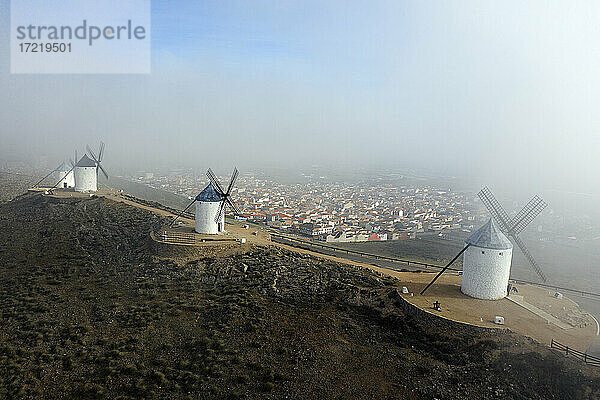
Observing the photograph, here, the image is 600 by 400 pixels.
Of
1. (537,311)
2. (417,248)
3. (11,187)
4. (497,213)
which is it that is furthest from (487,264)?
(11,187)

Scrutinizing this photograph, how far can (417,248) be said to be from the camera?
39.2m

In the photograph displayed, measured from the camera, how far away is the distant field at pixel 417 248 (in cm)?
3488

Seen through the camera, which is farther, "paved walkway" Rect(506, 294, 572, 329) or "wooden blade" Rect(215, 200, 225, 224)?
"wooden blade" Rect(215, 200, 225, 224)

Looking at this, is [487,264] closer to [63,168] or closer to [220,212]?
[220,212]

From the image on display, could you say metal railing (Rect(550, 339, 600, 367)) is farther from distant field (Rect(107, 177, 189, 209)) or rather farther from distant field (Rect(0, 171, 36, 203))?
distant field (Rect(0, 171, 36, 203))

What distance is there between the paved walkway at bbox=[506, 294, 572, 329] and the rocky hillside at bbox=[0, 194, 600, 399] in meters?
2.62

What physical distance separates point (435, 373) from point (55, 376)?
11612 mm

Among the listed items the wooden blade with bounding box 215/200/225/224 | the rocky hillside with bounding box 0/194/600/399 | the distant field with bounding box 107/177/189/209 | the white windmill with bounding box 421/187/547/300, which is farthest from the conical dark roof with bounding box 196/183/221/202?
the distant field with bounding box 107/177/189/209

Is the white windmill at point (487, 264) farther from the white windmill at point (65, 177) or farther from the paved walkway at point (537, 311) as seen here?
the white windmill at point (65, 177)

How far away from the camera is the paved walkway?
15.5m

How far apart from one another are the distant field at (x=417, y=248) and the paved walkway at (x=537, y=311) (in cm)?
1494

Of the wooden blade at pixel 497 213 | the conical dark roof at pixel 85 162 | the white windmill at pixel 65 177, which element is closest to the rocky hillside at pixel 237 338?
the wooden blade at pixel 497 213

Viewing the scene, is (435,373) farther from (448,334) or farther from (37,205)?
(37,205)

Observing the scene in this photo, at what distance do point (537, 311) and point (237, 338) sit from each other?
1168cm
